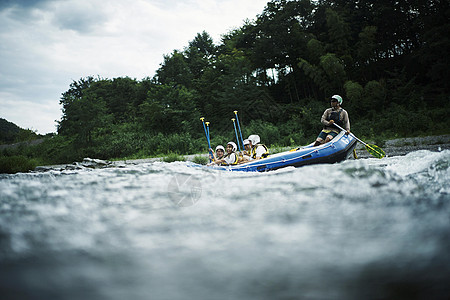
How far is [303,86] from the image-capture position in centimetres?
2147

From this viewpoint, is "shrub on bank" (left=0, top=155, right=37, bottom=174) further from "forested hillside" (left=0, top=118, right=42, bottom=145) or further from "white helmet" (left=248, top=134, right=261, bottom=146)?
"white helmet" (left=248, top=134, right=261, bottom=146)

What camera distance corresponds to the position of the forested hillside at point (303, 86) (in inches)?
615

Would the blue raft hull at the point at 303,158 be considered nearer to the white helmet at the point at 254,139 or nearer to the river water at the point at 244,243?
the white helmet at the point at 254,139

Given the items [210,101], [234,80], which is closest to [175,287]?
[234,80]

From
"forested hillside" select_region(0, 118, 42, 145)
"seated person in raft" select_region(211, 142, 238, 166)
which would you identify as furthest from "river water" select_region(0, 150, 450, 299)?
"forested hillside" select_region(0, 118, 42, 145)

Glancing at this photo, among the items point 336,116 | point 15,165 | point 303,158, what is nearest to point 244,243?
point 303,158

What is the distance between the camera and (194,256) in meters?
2.13

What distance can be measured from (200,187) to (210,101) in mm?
19336

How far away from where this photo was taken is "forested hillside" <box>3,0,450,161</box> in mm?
15625

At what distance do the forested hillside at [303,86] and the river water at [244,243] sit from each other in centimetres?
1174

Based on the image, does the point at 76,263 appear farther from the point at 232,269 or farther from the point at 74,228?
the point at 232,269

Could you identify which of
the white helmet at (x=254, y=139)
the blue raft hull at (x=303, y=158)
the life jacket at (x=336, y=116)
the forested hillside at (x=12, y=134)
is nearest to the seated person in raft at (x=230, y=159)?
the blue raft hull at (x=303, y=158)

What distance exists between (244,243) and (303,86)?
20.7 meters

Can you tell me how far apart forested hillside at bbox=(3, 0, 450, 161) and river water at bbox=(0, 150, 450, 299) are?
1174 centimetres
